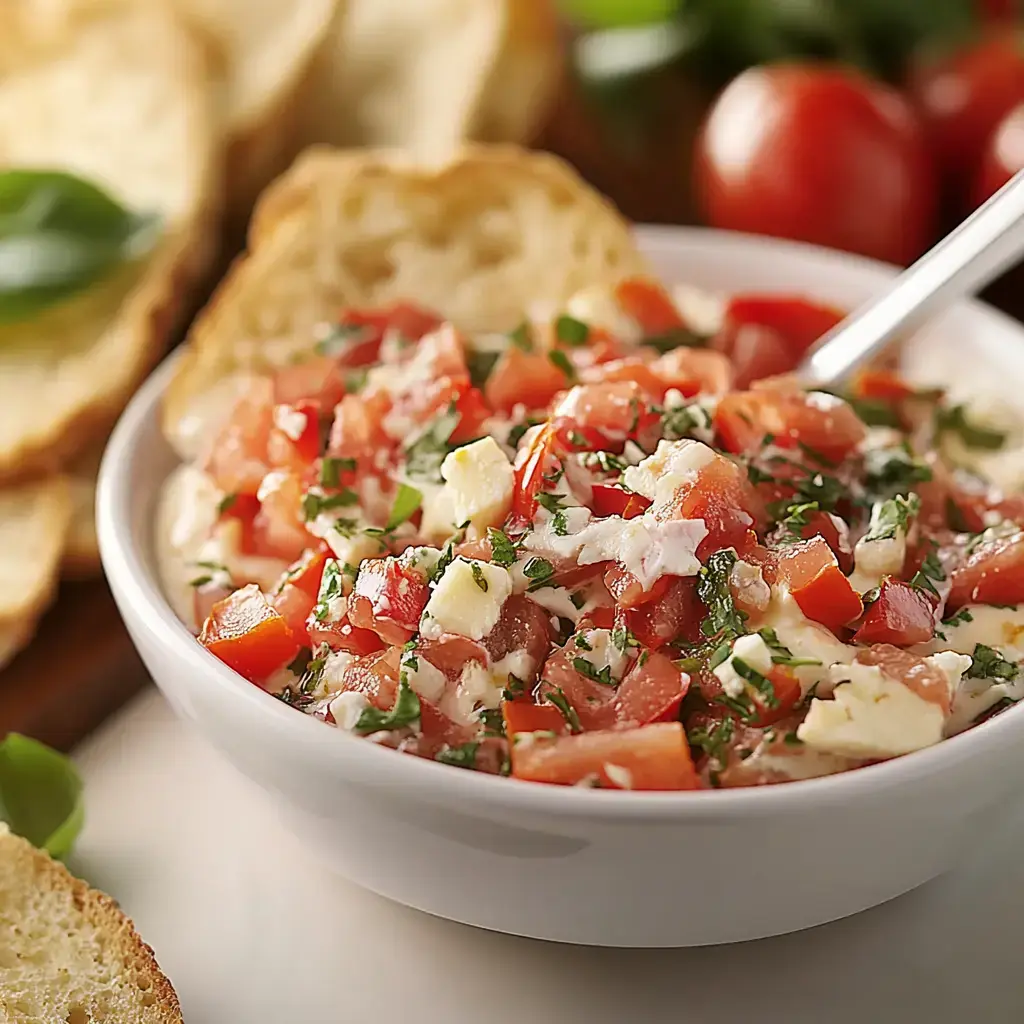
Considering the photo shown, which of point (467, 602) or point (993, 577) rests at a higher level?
point (993, 577)

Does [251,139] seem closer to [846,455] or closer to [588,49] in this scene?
[588,49]

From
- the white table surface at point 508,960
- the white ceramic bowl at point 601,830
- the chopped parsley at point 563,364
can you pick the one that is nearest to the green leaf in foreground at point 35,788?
the white table surface at point 508,960

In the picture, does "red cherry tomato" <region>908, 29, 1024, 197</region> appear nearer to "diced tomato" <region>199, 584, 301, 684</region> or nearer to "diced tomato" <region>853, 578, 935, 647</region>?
"diced tomato" <region>853, 578, 935, 647</region>

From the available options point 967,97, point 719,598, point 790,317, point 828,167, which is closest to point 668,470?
point 719,598

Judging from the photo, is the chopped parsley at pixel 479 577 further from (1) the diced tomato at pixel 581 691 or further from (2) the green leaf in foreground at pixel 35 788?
(2) the green leaf in foreground at pixel 35 788

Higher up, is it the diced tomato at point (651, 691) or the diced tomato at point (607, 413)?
the diced tomato at point (607, 413)

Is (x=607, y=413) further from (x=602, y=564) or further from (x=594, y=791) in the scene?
(x=594, y=791)

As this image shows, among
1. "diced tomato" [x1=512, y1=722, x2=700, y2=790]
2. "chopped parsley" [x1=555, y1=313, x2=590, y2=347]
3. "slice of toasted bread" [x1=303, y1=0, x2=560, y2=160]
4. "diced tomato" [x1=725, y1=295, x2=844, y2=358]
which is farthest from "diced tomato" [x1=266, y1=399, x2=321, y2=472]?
"slice of toasted bread" [x1=303, y1=0, x2=560, y2=160]

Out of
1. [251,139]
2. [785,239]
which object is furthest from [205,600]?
[785,239]
